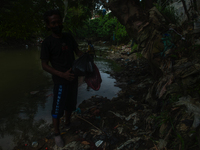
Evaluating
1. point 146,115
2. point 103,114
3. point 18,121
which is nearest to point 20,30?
point 18,121

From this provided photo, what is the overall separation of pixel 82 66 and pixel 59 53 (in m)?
0.35

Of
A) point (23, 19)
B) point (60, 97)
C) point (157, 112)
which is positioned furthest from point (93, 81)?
point (23, 19)

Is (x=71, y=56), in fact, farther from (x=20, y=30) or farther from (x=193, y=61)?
(x=20, y=30)

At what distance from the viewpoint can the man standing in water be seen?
1.99 m

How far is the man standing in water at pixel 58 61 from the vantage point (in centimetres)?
199

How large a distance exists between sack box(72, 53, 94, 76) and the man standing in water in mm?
80

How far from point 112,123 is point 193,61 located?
5.08 feet

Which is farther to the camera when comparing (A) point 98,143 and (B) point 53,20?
(A) point 98,143

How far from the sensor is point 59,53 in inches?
80.0

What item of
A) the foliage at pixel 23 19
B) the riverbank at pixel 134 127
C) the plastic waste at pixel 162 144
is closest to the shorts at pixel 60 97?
the riverbank at pixel 134 127

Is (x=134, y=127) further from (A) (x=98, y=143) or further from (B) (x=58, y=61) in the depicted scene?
(B) (x=58, y=61)

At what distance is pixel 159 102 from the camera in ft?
7.93

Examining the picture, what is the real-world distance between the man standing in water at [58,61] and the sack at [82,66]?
0.08 meters

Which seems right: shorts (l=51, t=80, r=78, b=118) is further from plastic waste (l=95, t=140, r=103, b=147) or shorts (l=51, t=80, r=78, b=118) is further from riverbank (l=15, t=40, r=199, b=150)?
plastic waste (l=95, t=140, r=103, b=147)
